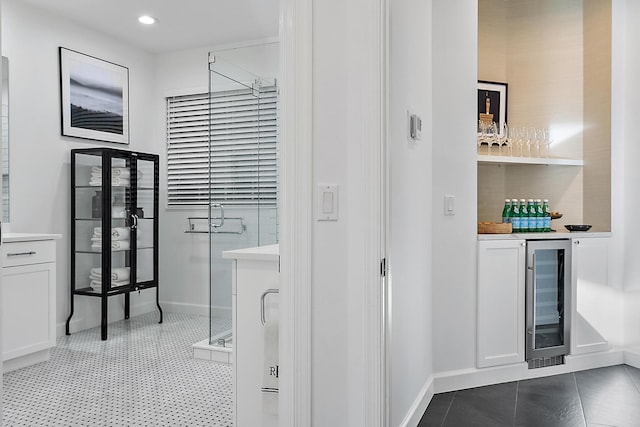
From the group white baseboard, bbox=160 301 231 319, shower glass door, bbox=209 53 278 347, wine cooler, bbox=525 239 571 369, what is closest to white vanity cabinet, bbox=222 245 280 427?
shower glass door, bbox=209 53 278 347

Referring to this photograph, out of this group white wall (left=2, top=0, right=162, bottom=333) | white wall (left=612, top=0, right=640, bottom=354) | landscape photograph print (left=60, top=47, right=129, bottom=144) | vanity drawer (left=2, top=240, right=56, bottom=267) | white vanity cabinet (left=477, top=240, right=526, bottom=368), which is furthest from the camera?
landscape photograph print (left=60, top=47, right=129, bottom=144)

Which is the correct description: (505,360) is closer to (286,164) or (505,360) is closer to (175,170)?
(286,164)

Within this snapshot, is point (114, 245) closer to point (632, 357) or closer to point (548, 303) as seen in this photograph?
point (548, 303)

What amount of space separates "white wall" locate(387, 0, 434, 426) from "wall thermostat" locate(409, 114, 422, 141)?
0.04 m

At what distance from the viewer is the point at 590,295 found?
3354 mm

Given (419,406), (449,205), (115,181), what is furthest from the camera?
(115,181)

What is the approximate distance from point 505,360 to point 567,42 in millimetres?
2288

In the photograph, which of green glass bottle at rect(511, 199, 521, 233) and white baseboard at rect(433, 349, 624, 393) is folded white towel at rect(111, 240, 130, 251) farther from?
green glass bottle at rect(511, 199, 521, 233)

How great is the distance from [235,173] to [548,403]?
245cm

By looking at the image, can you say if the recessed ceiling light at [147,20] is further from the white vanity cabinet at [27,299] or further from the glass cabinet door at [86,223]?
the white vanity cabinet at [27,299]

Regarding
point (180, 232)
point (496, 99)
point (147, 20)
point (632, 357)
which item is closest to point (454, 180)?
point (496, 99)

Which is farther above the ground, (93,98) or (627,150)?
(93,98)

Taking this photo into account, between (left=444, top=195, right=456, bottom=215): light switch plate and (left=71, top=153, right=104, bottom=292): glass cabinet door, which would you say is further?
(left=71, top=153, right=104, bottom=292): glass cabinet door

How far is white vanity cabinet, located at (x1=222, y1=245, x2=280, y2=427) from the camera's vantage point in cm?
207
